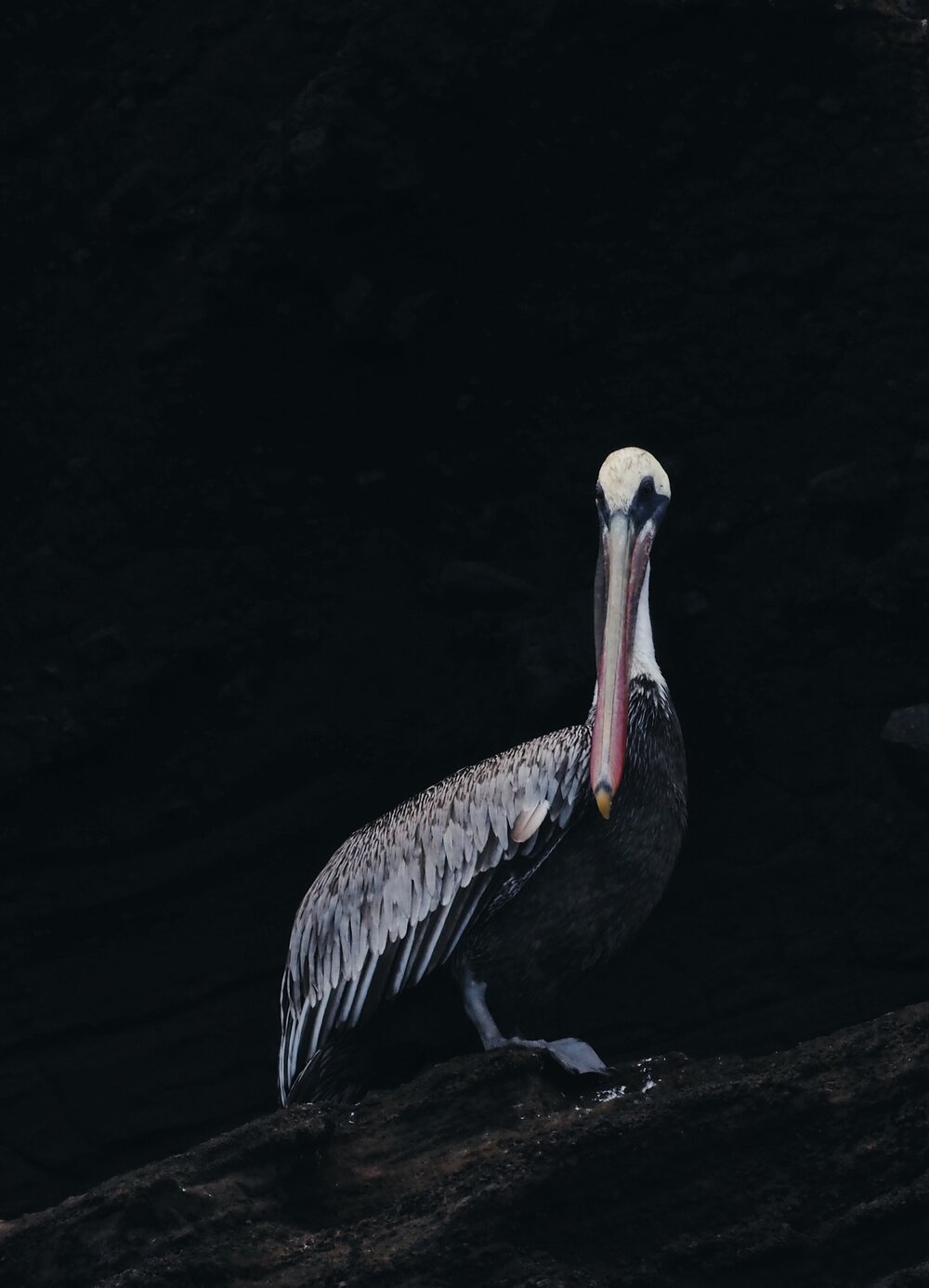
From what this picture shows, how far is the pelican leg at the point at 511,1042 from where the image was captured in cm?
396

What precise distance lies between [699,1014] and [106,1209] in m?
2.36

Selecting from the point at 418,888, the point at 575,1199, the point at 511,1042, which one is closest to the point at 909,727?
the point at 418,888

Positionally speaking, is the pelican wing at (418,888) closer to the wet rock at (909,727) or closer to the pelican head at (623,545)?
the pelican head at (623,545)

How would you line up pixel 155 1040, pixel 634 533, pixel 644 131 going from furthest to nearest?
pixel 155 1040
pixel 644 131
pixel 634 533

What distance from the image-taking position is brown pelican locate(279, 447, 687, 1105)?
436cm

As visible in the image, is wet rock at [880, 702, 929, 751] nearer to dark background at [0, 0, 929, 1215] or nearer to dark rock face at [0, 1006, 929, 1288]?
dark background at [0, 0, 929, 1215]

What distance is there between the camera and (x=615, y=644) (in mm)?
4590

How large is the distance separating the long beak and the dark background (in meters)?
0.65

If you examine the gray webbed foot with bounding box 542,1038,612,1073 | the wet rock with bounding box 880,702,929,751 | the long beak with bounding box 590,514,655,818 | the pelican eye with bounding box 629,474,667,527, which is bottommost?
the wet rock with bounding box 880,702,929,751

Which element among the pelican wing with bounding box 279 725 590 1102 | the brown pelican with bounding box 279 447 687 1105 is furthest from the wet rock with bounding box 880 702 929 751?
the pelican wing with bounding box 279 725 590 1102

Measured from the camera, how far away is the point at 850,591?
5.24 meters

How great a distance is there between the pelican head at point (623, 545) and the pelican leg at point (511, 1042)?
2.87 ft

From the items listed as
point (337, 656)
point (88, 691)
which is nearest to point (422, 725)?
point (337, 656)

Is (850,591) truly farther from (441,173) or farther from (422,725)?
(441,173)
